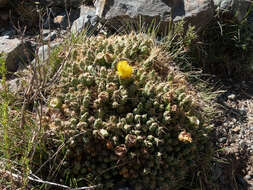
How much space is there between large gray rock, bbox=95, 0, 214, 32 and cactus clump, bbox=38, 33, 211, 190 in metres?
1.24

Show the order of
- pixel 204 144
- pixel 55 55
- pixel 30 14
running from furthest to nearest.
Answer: pixel 30 14
pixel 55 55
pixel 204 144

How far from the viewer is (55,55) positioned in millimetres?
3244

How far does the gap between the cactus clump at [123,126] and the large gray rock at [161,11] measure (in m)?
1.24

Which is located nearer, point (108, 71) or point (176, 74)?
point (108, 71)

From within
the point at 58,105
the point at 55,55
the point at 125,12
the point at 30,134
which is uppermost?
the point at 125,12

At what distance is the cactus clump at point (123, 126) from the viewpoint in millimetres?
2531

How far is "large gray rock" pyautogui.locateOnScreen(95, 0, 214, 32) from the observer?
3.87 m

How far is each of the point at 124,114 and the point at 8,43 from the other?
2.35m

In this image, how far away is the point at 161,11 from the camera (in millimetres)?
3879

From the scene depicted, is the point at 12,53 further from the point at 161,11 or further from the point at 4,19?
the point at 161,11

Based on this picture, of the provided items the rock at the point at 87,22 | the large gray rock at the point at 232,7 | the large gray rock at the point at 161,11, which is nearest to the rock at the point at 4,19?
the rock at the point at 87,22

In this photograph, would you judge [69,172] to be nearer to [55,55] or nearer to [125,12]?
[55,55]

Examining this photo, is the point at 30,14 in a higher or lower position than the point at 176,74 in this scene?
higher

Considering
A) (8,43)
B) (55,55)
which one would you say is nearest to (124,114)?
(55,55)
